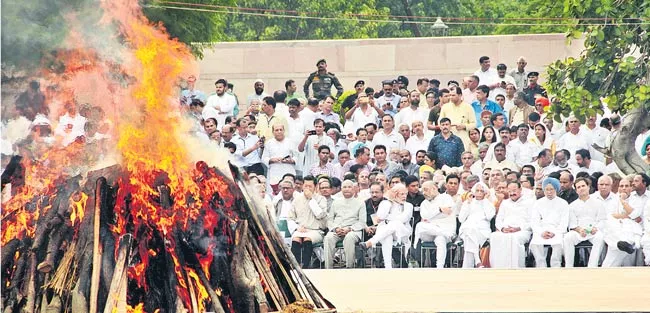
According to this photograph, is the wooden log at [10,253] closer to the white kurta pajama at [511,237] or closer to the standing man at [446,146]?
the white kurta pajama at [511,237]

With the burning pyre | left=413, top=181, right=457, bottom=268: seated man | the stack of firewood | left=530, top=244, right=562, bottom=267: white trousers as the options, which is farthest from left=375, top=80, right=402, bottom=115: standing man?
the stack of firewood

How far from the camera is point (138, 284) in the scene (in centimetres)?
1006

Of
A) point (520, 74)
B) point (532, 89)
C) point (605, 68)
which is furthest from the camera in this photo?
point (520, 74)

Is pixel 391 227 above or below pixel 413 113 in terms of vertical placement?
below

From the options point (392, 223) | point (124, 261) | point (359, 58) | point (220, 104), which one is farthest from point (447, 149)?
point (124, 261)

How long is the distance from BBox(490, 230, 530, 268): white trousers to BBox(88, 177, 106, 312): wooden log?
7.66 meters

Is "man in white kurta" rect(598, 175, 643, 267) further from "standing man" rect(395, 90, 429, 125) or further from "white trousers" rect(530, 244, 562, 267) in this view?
"standing man" rect(395, 90, 429, 125)

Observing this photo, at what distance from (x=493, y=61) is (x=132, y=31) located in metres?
14.2

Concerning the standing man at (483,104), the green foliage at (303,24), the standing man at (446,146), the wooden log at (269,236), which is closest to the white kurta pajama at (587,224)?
the standing man at (446,146)

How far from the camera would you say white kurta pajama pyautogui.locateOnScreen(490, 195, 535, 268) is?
54.9ft

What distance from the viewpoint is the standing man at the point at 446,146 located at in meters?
18.9

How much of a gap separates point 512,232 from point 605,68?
402 cm

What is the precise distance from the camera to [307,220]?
17.0m

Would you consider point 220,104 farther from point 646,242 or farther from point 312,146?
point 646,242
